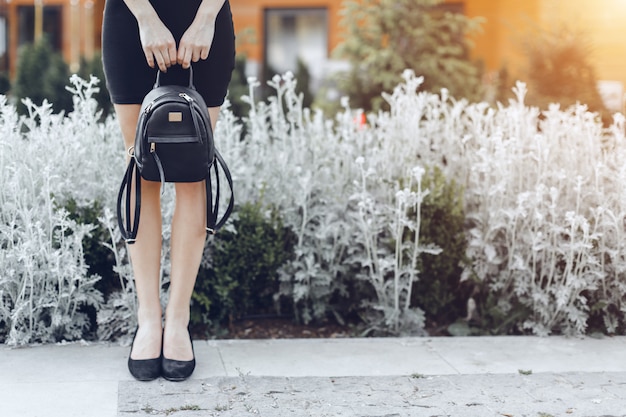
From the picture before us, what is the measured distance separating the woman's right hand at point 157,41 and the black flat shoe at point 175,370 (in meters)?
1.03

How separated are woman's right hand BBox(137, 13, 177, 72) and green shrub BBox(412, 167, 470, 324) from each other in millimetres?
1409

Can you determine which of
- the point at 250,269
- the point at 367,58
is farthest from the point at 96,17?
the point at 250,269

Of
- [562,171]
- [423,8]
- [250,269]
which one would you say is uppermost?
[423,8]

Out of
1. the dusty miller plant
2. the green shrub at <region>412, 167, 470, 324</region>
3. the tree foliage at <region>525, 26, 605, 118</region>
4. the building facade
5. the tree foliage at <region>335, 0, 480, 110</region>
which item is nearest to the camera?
the dusty miller plant

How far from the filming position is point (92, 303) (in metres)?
3.48

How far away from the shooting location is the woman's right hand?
2.83 meters

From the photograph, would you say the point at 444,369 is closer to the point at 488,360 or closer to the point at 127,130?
the point at 488,360

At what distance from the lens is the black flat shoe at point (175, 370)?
2973 millimetres

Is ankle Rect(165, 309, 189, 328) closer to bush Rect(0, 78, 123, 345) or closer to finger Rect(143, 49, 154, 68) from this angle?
bush Rect(0, 78, 123, 345)

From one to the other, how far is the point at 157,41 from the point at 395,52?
4.95 meters

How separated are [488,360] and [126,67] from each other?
1.78 metres

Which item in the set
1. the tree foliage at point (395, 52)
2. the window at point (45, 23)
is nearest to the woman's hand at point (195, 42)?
the tree foliage at point (395, 52)

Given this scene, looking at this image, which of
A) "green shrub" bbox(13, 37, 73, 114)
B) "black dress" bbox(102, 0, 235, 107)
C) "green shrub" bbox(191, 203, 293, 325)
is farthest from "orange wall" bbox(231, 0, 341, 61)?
"black dress" bbox(102, 0, 235, 107)

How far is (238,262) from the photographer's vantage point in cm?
365
